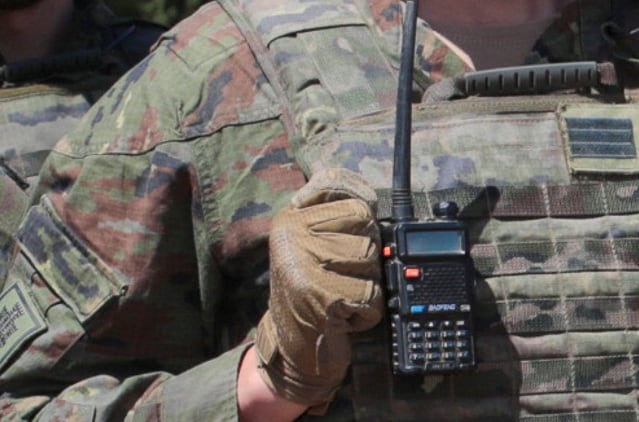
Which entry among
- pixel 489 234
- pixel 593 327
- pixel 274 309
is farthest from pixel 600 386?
pixel 274 309

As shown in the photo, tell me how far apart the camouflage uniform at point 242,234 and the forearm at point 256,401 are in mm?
14

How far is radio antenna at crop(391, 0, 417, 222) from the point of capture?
190 cm

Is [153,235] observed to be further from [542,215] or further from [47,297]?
[542,215]

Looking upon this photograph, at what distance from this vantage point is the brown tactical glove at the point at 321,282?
→ 1779 mm

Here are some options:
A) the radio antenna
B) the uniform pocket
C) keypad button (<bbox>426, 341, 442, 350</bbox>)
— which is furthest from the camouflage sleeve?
keypad button (<bbox>426, 341, 442, 350</bbox>)

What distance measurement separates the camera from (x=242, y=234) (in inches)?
80.2

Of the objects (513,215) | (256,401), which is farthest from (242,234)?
(513,215)

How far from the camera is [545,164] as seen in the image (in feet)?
6.58

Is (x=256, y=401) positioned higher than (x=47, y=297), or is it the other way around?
(x=47, y=297)

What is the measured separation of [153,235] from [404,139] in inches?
14.6

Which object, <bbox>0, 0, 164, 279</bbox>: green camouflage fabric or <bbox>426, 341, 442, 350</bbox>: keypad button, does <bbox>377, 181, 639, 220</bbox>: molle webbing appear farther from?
<bbox>0, 0, 164, 279</bbox>: green camouflage fabric

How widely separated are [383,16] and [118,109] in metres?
0.37

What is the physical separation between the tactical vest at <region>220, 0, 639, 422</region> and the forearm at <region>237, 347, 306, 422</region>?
0.07m

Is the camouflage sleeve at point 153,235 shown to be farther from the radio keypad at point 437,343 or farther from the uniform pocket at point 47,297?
the radio keypad at point 437,343
